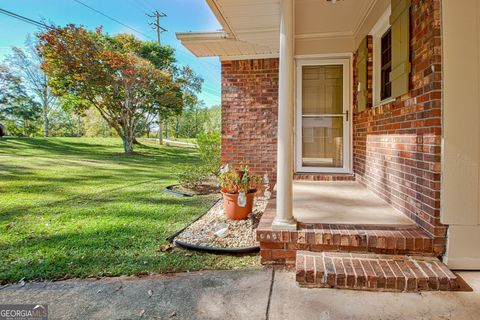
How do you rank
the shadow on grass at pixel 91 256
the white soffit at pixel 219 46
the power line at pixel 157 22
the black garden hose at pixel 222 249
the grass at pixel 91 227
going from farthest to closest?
the power line at pixel 157 22 → the white soffit at pixel 219 46 → the black garden hose at pixel 222 249 → the grass at pixel 91 227 → the shadow on grass at pixel 91 256

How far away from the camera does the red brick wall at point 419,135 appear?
89.0 inches

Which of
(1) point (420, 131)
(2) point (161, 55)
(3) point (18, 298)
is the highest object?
(2) point (161, 55)

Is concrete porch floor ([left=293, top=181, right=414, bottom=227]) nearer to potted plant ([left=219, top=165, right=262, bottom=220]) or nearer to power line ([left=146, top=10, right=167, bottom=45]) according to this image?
potted plant ([left=219, top=165, right=262, bottom=220])

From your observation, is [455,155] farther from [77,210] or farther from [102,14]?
[102,14]

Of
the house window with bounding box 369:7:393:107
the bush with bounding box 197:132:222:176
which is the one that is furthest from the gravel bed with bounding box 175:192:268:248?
the house window with bounding box 369:7:393:107

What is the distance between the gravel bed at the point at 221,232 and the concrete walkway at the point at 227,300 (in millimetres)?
824

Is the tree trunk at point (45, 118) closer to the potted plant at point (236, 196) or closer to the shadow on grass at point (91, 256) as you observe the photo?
the shadow on grass at point (91, 256)

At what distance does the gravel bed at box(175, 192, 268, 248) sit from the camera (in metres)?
3.23

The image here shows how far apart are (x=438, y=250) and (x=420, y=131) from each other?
92cm

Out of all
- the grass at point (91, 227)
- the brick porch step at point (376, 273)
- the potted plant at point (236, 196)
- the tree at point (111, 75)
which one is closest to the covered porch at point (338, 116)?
the brick porch step at point (376, 273)

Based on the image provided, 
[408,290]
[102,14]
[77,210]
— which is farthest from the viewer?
[102,14]

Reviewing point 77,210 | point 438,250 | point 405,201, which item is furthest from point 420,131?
point 77,210

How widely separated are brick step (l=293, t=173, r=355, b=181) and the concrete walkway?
8.85 feet

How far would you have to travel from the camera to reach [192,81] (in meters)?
17.3
